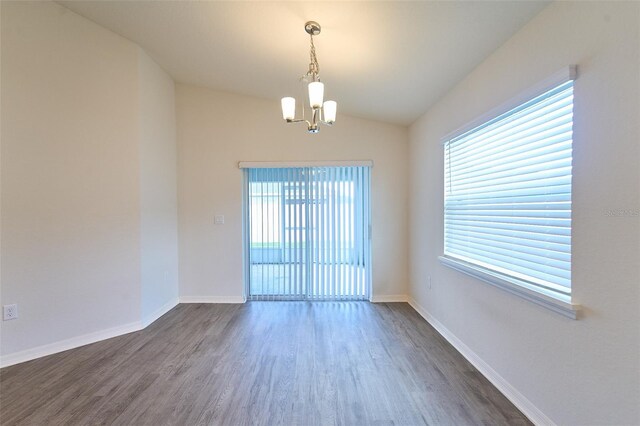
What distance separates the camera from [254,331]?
116 inches

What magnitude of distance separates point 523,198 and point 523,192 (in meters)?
0.04

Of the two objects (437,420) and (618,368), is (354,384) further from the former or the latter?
(618,368)

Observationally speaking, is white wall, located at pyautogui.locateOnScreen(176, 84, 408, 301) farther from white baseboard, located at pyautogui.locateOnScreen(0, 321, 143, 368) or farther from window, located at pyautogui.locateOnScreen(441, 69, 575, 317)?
window, located at pyautogui.locateOnScreen(441, 69, 575, 317)

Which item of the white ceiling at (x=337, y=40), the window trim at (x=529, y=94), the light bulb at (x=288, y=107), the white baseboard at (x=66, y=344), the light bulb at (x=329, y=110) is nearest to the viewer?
the window trim at (x=529, y=94)

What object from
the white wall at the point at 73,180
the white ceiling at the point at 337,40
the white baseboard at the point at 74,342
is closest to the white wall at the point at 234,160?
the white ceiling at the point at 337,40

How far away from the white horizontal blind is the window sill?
0.12ft

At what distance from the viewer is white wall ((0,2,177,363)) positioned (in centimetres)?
231

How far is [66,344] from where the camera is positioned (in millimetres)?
2559

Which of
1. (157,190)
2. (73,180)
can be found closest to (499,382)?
(157,190)

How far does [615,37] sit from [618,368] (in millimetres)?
1480

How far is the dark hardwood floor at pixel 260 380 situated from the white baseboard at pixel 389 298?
0.73 m

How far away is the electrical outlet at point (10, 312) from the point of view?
2260 mm

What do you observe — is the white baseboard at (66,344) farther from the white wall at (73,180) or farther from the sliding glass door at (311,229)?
the sliding glass door at (311,229)

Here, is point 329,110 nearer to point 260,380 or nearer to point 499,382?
point 260,380
